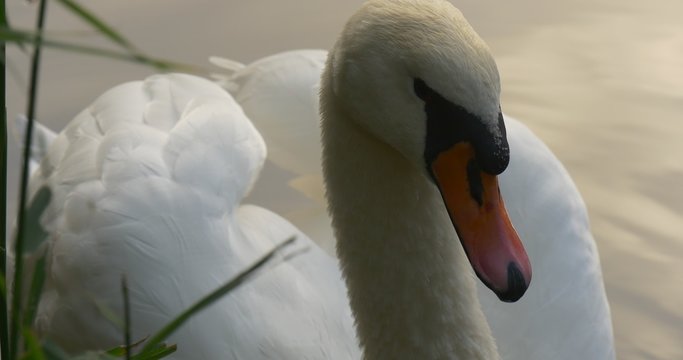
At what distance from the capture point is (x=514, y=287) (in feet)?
8.97

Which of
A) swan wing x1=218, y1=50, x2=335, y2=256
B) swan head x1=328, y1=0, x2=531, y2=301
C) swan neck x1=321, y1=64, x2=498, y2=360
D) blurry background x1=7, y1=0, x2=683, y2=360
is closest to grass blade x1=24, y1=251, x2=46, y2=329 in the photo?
swan head x1=328, y1=0, x2=531, y2=301

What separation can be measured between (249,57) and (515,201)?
7.84 ft

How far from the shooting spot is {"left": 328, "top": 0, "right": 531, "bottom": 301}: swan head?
8.72ft

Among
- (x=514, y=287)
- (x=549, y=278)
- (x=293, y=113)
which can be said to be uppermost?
(x=514, y=287)

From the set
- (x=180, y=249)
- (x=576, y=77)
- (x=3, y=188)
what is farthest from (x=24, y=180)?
(x=576, y=77)

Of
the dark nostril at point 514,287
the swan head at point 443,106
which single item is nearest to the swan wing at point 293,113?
the swan head at point 443,106

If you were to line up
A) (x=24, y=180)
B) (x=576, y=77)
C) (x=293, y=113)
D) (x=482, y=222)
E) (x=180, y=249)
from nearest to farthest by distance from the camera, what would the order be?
(x=24, y=180) < (x=482, y=222) < (x=180, y=249) < (x=293, y=113) < (x=576, y=77)

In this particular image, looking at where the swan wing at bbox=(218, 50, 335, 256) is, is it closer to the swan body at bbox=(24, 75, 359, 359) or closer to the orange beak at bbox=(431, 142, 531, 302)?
the swan body at bbox=(24, 75, 359, 359)

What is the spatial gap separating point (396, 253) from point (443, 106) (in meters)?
0.53

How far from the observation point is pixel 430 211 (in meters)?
3.08

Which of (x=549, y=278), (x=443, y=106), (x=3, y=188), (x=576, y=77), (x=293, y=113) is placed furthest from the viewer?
(x=576, y=77)

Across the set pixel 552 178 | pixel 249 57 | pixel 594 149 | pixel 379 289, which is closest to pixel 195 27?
pixel 249 57

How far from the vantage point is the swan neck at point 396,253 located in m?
3.04

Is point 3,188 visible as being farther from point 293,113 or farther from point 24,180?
point 293,113
